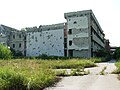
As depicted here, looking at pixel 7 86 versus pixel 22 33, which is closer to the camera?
pixel 7 86

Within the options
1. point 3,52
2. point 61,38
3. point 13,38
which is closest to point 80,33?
point 61,38

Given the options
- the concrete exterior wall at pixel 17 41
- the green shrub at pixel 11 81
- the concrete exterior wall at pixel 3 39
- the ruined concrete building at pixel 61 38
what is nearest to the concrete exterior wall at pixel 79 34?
the ruined concrete building at pixel 61 38

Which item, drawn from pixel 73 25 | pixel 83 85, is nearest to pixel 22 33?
pixel 73 25

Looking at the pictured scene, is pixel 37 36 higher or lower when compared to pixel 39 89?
higher

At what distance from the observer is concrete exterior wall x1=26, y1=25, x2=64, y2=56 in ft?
214

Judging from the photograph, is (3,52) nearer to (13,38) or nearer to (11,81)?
(11,81)

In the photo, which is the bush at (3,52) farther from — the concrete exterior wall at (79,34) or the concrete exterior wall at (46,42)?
the concrete exterior wall at (46,42)

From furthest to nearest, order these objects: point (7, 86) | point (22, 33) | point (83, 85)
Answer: point (22, 33)
point (83, 85)
point (7, 86)

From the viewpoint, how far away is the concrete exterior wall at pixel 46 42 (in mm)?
65375

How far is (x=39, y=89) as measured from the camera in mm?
11703

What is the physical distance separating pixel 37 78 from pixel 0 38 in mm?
65171

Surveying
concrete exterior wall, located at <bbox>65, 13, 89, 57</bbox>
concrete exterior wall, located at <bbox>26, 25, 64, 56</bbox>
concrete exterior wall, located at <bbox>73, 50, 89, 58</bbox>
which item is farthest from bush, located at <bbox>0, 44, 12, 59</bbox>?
concrete exterior wall, located at <bbox>26, 25, 64, 56</bbox>

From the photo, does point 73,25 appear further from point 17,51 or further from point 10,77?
point 10,77

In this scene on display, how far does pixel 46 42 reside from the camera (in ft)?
222
